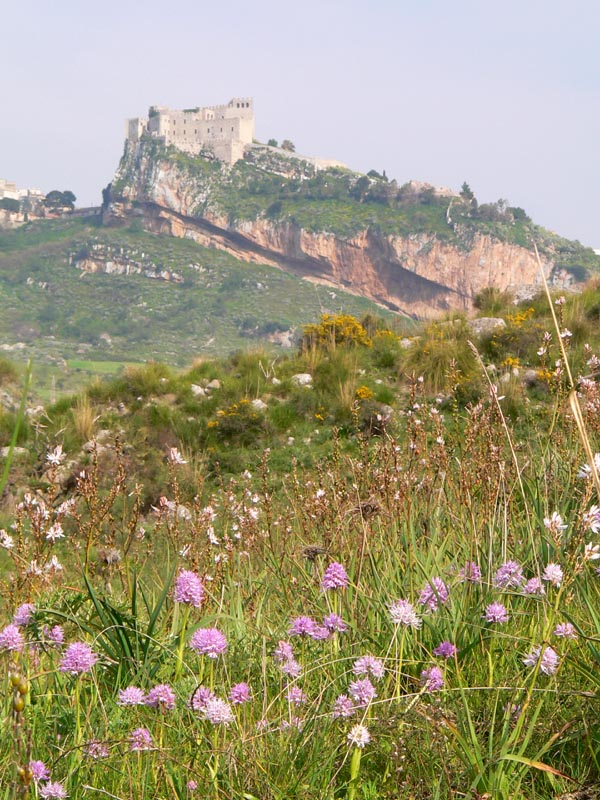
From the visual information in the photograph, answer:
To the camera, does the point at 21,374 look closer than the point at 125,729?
No

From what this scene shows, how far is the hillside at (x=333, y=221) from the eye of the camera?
112 meters

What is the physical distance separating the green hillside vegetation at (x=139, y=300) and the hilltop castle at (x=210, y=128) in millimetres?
15373

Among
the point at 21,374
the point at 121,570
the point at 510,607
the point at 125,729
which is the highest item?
the point at 510,607

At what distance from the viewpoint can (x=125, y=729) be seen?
162cm

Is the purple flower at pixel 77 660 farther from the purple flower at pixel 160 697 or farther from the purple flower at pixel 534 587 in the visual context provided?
the purple flower at pixel 534 587

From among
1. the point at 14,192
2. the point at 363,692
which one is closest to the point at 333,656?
the point at 363,692

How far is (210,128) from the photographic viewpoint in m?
118

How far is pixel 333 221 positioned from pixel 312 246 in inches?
199

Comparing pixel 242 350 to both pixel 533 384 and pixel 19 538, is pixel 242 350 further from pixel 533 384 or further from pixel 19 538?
pixel 19 538

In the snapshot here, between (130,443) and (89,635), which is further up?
(89,635)

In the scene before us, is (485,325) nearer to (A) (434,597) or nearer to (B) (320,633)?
(A) (434,597)

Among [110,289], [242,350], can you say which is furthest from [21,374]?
[110,289]

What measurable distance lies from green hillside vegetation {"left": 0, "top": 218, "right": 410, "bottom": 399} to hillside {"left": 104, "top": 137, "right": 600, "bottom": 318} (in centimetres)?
588

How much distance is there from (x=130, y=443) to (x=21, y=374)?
638 cm
